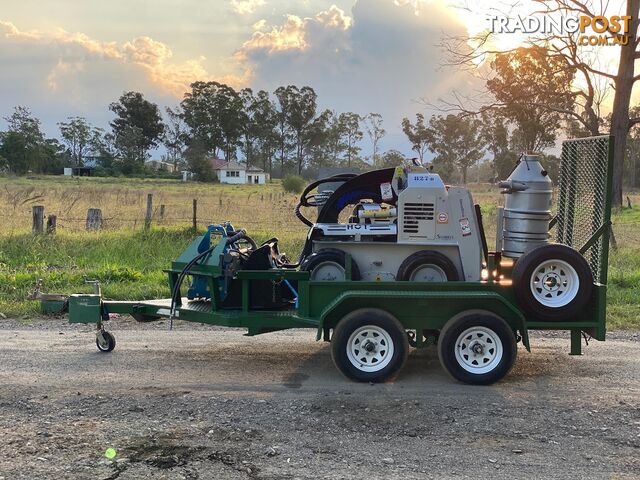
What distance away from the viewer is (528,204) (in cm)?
615

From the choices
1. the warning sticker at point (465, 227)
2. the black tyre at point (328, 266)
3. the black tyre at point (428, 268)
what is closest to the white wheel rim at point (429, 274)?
the black tyre at point (428, 268)

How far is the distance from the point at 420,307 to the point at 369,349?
64 centimetres

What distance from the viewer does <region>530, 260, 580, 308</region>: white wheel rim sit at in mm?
5793

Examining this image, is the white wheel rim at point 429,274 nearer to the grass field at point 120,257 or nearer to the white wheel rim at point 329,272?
the white wheel rim at point 329,272

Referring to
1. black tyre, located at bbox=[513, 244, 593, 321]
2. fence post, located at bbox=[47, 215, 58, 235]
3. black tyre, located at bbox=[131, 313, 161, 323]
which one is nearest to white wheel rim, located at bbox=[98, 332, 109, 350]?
black tyre, located at bbox=[131, 313, 161, 323]

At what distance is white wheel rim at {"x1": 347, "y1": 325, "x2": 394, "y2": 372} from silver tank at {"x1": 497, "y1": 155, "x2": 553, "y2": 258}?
1.70m

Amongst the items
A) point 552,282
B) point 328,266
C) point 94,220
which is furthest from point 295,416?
point 94,220

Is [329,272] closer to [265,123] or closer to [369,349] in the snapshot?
[369,349]

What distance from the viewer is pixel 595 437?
465 cm

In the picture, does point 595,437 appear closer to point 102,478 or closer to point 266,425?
point 266,425

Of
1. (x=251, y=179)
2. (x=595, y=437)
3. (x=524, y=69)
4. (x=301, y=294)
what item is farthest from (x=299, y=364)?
(x=251, y=179)

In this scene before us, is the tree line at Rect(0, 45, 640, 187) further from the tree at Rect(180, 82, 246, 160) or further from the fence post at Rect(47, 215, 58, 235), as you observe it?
the fence post at Rect(47, 215, 58, 235)

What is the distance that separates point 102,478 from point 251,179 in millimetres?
84261

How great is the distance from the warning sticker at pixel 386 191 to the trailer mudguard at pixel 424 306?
3.83ft
